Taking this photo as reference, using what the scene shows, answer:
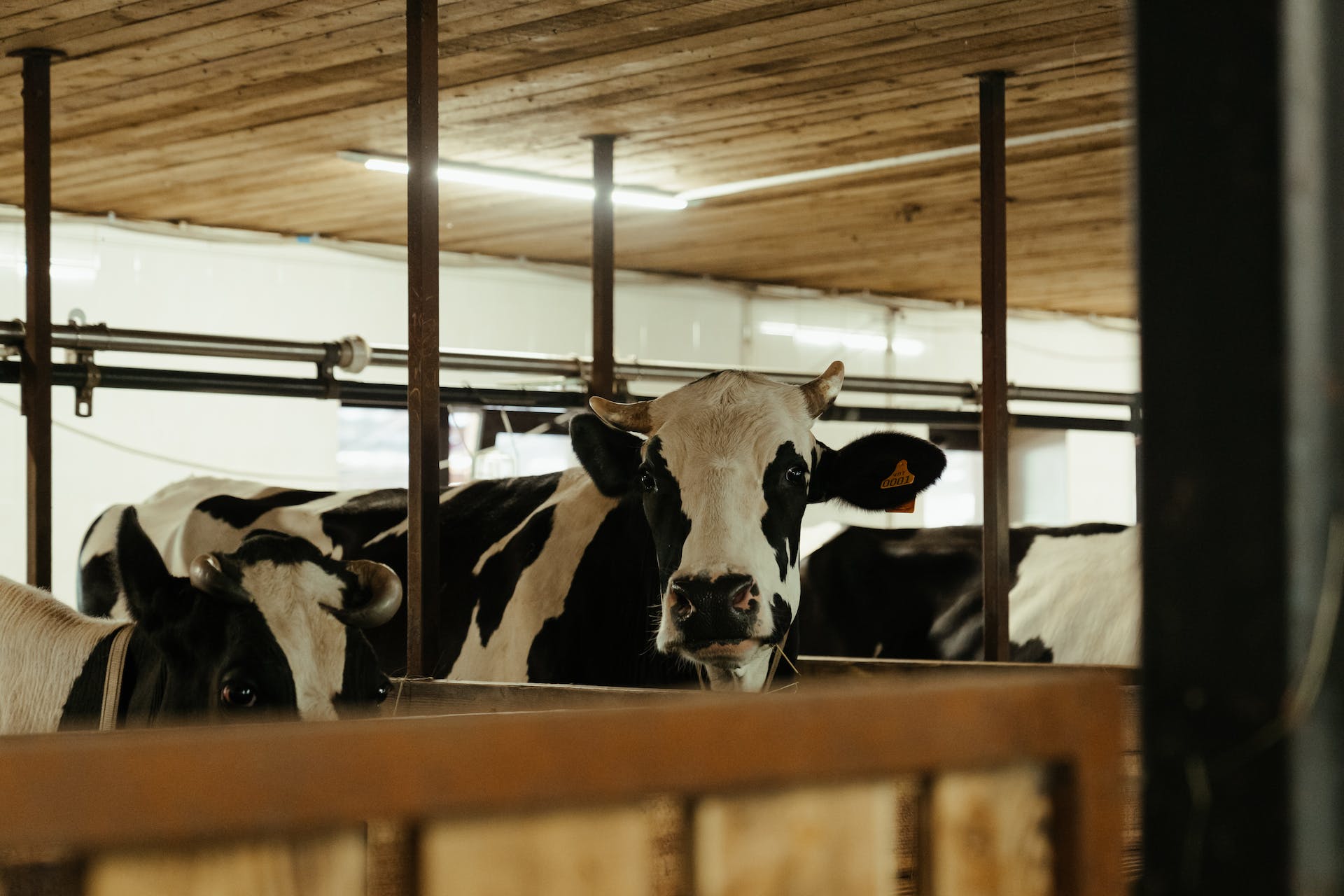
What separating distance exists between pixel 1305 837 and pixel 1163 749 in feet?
0.28

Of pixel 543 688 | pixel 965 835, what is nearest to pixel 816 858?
pixel 965 835

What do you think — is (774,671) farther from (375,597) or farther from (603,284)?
(603,284)

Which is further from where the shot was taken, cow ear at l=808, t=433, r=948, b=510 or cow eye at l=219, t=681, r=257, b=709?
cow ear at l=808, t=433, r=948, b=510

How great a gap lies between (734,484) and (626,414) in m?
0.49

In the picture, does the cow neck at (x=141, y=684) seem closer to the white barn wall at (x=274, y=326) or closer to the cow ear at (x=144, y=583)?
the cow ear at (x=144, y=583)

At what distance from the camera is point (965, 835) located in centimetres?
96

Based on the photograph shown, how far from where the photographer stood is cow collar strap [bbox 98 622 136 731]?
121 inches

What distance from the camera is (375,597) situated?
3.29 meters

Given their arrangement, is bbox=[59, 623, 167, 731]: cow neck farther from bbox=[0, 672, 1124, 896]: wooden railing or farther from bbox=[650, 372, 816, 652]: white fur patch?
bbox=[0, 672, 1124, 896]: wooden railing

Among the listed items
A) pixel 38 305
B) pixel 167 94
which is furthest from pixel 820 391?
pixel 167 94

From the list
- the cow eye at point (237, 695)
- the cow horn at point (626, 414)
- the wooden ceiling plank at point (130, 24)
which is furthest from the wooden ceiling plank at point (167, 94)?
the cow eye at point (237, 695)

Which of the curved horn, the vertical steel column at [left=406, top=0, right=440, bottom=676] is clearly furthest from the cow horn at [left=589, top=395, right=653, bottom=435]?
the curved horn

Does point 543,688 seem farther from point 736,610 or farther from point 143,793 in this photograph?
point 143,793

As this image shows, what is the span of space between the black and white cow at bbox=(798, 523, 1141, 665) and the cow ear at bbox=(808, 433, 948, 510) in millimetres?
1344
